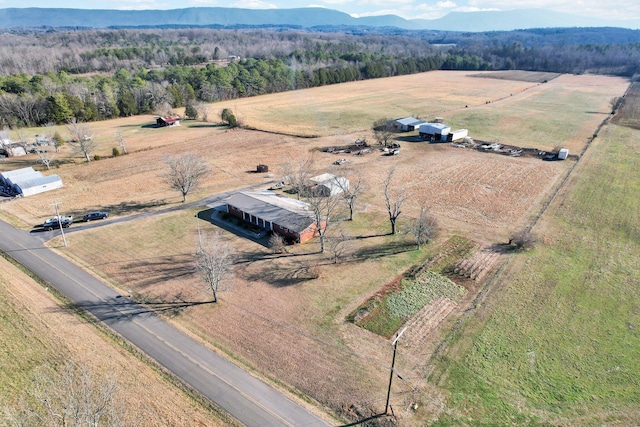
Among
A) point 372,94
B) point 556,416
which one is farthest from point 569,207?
point 372,94

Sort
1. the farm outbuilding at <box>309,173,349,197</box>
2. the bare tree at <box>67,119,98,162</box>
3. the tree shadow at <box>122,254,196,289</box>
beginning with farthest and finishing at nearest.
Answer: the bare tree at <box>67,119,98,162</box> → the farm outbuilding at <box>309,173,349,197</box> → the tree shadow at <box>122,254,196,289</box>

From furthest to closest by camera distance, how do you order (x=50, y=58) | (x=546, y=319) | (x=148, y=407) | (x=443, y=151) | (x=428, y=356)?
(x=50, y=58) < (x=443, y=151) < (x=546, y=319) < (x=428, y=356) < (x=148, y=407)

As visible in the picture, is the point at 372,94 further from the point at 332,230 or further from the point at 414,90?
the point at 332,230

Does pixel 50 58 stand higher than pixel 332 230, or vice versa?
pixel 50 58

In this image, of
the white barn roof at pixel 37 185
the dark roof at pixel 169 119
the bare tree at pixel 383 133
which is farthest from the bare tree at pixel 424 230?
the dark roof at pixel 169 119

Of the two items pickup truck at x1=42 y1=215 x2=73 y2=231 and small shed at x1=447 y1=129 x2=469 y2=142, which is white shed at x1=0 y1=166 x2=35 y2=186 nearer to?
pickup truck at x1=42 y1=215 x2=73 y2=231

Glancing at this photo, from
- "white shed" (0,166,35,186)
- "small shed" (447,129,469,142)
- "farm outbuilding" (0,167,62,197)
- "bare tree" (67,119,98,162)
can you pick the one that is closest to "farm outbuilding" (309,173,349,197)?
"small shed" (447,129,469,142)
